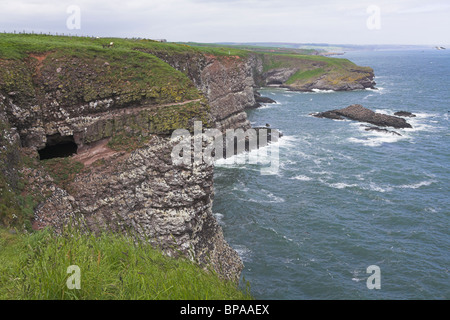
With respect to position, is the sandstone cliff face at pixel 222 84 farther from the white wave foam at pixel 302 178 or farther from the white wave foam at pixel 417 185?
the white wave foam at pixel 417 185

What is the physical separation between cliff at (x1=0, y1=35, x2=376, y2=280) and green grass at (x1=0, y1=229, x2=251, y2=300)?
12118 mm

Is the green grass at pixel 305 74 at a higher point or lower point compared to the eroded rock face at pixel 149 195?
higher

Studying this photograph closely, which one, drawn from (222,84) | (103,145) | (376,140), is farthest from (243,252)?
(222,84)

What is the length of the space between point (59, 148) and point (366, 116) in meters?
71.3

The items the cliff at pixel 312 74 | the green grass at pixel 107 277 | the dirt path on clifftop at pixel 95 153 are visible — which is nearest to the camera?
the green grass at pixel 107 277

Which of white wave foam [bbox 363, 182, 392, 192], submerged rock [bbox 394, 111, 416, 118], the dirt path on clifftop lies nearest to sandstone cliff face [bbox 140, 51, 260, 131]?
white wave foam [bbox 363, 182, 392, 192]

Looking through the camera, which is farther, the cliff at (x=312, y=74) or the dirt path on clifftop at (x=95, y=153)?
the cliff at (x=312, y=74)

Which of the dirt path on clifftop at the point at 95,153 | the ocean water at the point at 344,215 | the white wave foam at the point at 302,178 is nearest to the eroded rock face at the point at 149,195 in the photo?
the dirt path on clifftop at the point at 95,153

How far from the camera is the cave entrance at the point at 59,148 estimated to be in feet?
93.3

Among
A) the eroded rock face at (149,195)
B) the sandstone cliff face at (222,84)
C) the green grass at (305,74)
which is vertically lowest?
the eroded rock face at (149,195)

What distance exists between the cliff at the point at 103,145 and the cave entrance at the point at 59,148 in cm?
8

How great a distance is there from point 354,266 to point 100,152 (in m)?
22.6

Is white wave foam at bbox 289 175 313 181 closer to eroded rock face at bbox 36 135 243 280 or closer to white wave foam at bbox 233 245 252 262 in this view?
white wave foam at bbox 233 245 252 262

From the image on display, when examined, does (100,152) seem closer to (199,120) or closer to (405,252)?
(199,120)
